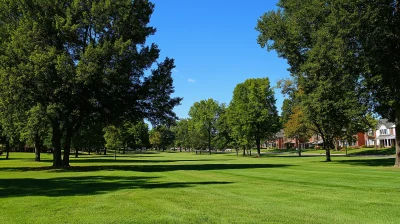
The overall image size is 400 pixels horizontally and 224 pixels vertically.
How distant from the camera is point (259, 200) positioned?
41.9ft

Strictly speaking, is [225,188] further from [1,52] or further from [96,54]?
[1,52]

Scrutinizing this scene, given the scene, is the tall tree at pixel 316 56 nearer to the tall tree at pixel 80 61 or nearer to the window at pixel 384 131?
the tall tree at pixel 80 61

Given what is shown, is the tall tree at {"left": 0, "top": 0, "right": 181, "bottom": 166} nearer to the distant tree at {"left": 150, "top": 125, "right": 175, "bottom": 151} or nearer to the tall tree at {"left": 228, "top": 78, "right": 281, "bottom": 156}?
the tall tree at {"left": 228, "top": 78, "right": 281, "bottom": 156}

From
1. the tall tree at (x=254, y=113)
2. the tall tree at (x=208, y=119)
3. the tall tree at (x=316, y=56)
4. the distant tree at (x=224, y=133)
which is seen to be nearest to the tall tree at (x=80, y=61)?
the tall tree at (x=316, y=56)

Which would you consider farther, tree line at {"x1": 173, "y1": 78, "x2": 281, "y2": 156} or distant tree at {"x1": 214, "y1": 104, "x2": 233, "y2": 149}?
distant tree at {"x1": 214, "y1": 104, "x2": 233, "y2": 149}

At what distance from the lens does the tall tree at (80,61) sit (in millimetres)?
29938

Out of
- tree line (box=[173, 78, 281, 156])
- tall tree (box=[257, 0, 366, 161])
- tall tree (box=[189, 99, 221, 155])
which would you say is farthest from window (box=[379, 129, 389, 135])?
tall tree (box=[257, 0, 366, 161])

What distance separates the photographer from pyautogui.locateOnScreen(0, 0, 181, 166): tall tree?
29938 millimetres

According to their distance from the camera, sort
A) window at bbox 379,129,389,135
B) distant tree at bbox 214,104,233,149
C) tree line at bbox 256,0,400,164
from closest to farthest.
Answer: tree line at bbox 256,0,400,164
distant tree at bbox 214,104,233,149
window at bbox 379,129,389,135

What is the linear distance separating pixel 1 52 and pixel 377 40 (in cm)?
3266

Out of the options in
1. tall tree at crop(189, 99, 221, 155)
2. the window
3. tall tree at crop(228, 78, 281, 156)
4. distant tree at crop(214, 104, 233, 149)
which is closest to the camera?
tall tree at crop(228, 78, 281, 156)

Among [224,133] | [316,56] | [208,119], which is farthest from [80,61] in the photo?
[208,119]

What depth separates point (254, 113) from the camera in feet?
247

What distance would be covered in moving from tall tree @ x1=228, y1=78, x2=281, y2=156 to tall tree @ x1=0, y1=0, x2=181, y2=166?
40.8 m
